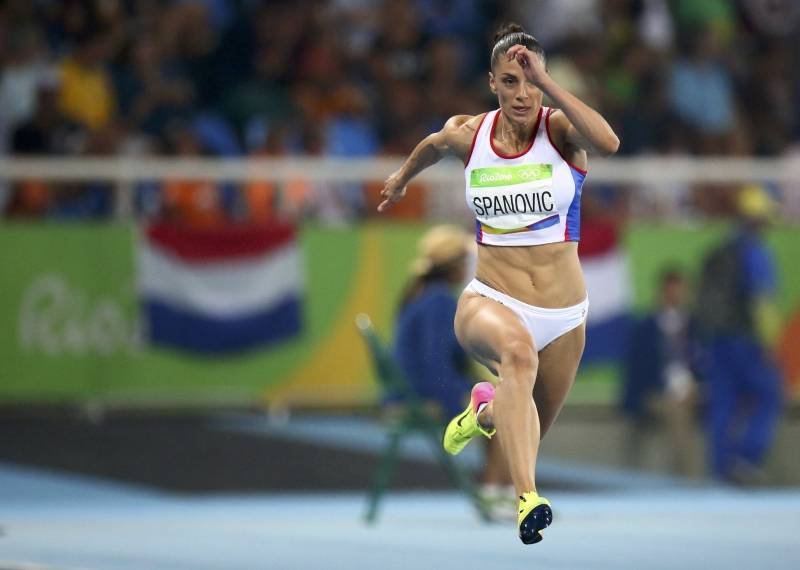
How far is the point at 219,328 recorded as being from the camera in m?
15.3

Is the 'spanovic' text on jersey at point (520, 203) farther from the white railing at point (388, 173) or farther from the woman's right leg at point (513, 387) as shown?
the white railing at point (388, 173)

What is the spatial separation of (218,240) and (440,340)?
3.42m

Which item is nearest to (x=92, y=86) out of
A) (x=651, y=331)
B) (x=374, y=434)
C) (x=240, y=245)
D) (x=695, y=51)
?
(x=240, y=245)

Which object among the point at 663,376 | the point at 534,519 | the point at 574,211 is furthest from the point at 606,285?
the point at 534,519

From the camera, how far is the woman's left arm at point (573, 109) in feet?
25.5

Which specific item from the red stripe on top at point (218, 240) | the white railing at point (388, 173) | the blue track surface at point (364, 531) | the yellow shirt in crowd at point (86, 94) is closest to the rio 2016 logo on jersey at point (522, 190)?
the blue track surface at point (364, 531)

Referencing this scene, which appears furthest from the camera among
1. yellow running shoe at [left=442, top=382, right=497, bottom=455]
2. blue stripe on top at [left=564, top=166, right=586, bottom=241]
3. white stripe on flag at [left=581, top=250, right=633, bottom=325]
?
white stripe on flag at [left=581, top=250, right=633, bottom=325]

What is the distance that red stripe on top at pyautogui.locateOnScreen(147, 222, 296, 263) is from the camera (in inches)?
587

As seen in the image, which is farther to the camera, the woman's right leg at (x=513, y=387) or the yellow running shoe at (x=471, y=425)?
the yellow running shoe at (x=471, y=425)

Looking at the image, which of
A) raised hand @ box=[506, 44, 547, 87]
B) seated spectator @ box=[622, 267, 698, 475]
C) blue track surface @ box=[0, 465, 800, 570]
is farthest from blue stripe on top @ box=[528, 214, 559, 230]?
seated spectator @ box=[622, 267, 698, 475]

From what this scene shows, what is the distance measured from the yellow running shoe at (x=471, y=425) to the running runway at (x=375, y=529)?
121cm

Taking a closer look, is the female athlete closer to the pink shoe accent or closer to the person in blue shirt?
the pink shoe accent

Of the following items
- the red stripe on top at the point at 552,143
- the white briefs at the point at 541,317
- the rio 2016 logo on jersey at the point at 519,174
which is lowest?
the white briefs at the point at 541,317

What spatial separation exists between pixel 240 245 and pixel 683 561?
20.1 feet
